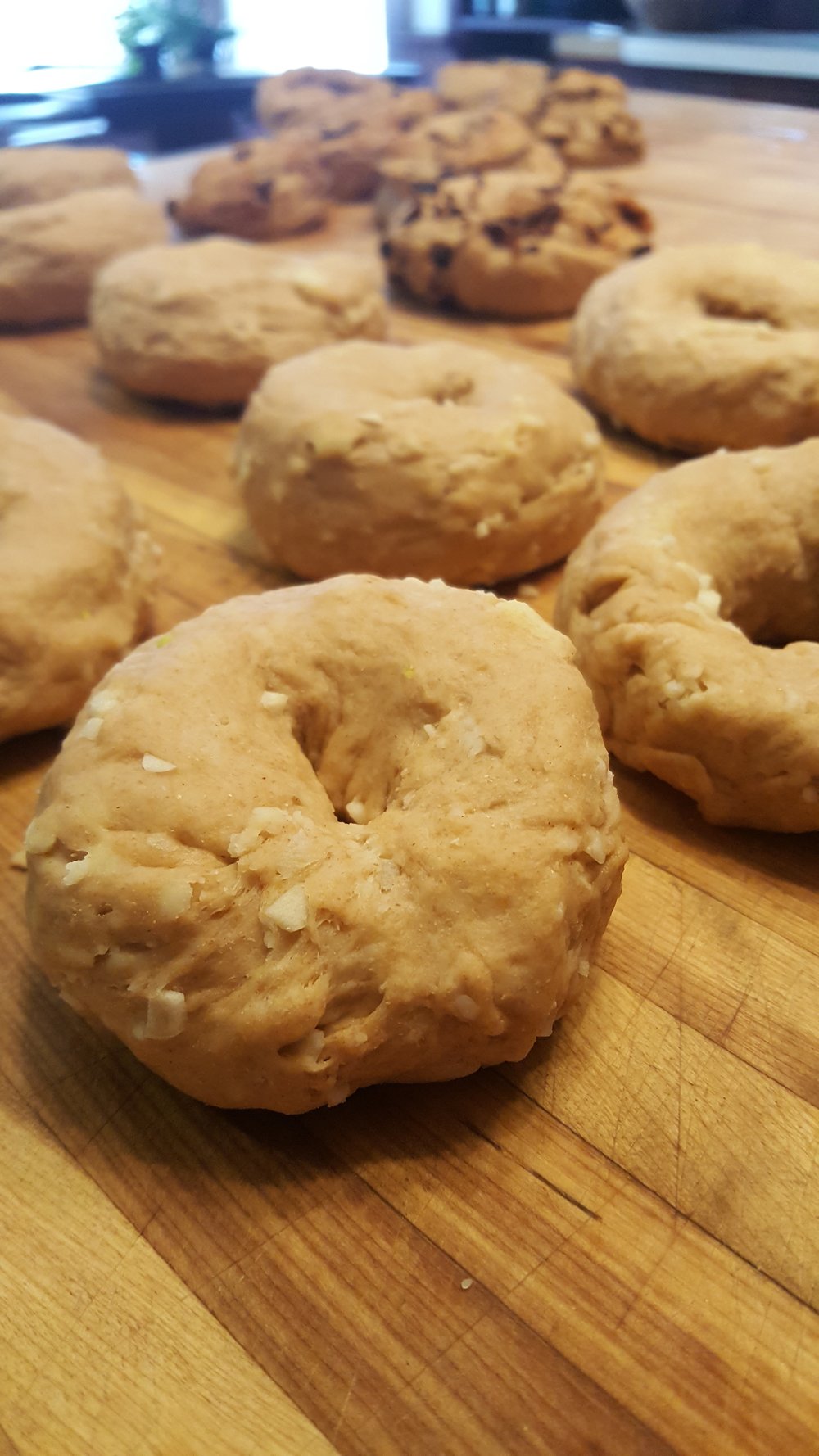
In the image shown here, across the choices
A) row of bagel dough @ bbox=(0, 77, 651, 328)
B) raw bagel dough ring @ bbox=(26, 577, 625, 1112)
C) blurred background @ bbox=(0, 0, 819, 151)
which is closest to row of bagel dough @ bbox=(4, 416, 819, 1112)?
raw bagel dough ring @ bbox=(26, 577, 625, 1112)

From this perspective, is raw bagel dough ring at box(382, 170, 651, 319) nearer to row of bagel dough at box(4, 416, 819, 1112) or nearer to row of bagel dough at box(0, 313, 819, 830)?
row of bagel dough at box(0, 313, 819, 830)

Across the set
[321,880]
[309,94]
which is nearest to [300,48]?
[309,94]

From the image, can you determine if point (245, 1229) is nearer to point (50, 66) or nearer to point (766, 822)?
point (766, 822)

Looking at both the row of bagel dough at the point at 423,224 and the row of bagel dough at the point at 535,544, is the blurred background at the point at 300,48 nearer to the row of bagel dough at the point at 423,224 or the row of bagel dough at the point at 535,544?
the row of bagel dough at the point at 423,224

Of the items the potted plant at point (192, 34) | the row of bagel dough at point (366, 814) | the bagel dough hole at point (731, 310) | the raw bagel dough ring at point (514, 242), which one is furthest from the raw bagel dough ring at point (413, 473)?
the potted plant at point (192, 34)

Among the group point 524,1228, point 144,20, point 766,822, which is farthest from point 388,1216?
point 144,20
